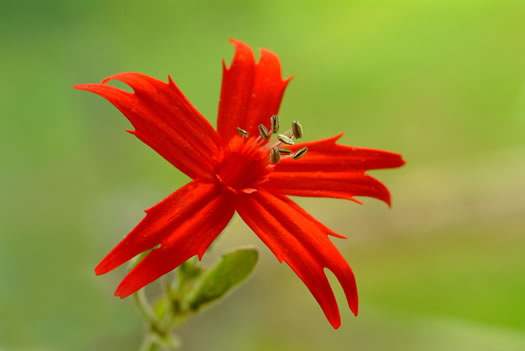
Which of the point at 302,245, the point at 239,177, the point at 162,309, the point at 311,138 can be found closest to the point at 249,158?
the point at 239,177

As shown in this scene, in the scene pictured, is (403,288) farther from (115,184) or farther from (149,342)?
(149,342)

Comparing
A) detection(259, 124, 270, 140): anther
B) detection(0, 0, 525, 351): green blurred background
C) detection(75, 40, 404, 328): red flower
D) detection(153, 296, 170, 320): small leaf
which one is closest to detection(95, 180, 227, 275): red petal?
detection(75, 40, 404, 328): red flower

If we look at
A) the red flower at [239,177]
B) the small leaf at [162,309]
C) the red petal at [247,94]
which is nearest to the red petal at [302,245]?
the red flower at [239,177]

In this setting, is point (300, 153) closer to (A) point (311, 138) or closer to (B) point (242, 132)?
(B) point (242, 132)

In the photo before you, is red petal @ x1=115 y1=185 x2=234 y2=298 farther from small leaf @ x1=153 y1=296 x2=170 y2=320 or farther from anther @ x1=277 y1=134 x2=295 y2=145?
small leaf @ x1=153 y1=296 x2=170 y2=320

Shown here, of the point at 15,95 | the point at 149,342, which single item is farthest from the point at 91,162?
the point at 149,342

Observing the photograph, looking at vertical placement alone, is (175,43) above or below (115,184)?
above
